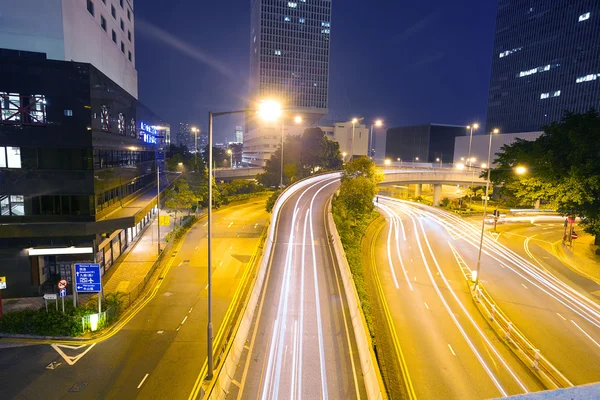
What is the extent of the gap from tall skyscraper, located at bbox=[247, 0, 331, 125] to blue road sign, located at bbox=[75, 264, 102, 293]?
12279 centimetres

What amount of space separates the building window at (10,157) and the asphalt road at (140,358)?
11.4 meters

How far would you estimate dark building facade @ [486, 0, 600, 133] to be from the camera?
3585 inches

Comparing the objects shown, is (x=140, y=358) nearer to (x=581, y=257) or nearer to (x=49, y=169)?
(x=49, y=169)

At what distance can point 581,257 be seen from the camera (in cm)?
3828

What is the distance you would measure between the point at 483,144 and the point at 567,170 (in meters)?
71.5

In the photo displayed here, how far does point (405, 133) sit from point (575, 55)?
6776cm

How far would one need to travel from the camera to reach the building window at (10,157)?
23.2 m

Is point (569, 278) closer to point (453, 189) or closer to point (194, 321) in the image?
point (194, 321)

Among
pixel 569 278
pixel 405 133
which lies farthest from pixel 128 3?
pixel 405 133

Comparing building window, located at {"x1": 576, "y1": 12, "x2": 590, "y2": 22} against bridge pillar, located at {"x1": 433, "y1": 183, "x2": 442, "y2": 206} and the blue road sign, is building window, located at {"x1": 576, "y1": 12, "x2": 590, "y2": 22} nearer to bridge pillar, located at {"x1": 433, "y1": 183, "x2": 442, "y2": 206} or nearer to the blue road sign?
bridge pillar, located at {"x1": 433, "y1": 183, "x2": 442, "y2": 206}

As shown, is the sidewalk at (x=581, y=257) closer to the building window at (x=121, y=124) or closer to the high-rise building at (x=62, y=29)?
the building window at (x=121, y=124)

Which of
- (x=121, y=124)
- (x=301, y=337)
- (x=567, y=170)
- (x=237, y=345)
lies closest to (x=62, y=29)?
(x=121, y=124)

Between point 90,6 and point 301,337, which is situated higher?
point 90,6

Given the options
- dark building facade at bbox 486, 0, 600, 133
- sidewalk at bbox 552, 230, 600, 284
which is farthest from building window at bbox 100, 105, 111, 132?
dark building facade at bbox 486, 0, 600, 133
